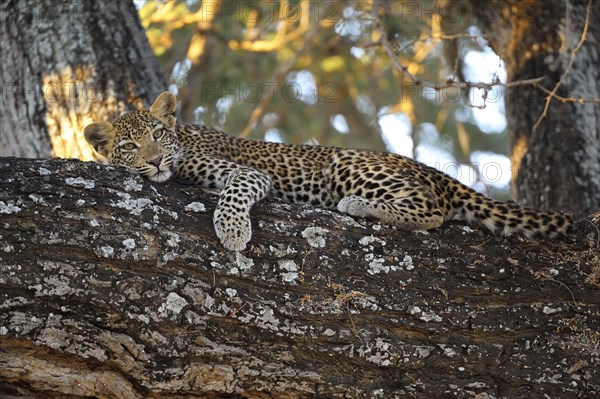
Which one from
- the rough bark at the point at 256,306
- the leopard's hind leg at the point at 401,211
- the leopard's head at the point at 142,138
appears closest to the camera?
the rough bark at the point at 256,306

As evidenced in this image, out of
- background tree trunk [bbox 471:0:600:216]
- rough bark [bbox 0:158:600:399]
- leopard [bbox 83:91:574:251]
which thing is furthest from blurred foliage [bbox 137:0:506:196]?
rough bark [bbox 0:158:600:399]

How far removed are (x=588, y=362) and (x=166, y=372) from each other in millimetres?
2563

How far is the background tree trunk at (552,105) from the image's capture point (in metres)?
8.26

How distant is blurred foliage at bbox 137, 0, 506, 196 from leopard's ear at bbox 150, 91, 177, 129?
11.7ft

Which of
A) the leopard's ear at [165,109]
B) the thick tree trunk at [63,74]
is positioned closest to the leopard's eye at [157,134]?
the leopard's ear at [165,109]

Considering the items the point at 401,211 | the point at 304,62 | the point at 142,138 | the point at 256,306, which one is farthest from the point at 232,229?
the point at 304,62

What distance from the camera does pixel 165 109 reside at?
7.49 m

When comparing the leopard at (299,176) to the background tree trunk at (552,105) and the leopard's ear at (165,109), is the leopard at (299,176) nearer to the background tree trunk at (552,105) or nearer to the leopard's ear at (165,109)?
the leopard's ear at (165,109)

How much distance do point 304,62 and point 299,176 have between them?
24.5 feet

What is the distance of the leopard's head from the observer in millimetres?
7078

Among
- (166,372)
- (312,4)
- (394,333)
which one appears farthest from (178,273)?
(312,4)

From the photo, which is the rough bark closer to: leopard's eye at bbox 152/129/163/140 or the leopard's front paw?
the leopard's front paw

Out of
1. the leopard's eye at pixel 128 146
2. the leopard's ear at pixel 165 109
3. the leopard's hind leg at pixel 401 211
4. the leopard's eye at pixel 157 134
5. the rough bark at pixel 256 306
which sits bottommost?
the rough bark at pixel 256 306

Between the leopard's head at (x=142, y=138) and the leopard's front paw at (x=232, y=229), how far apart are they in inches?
58.9
